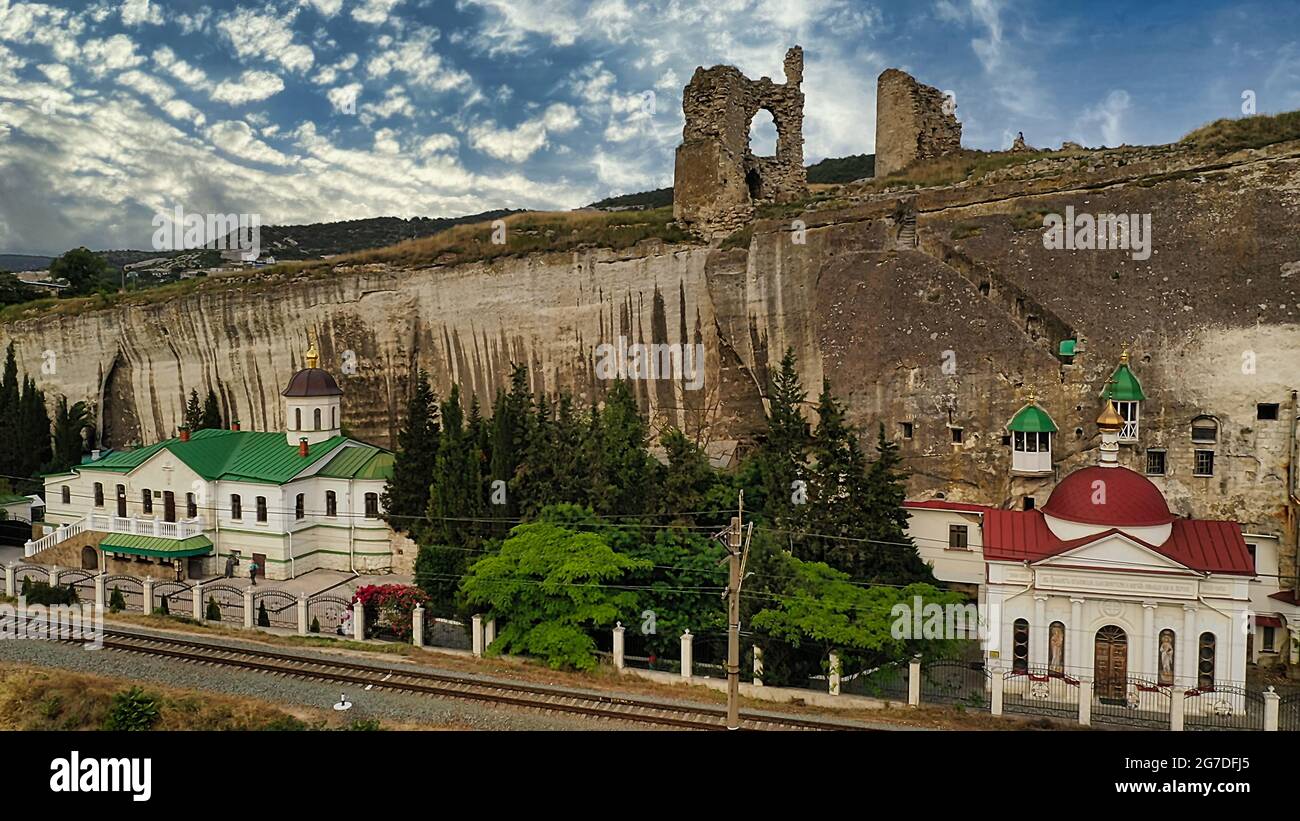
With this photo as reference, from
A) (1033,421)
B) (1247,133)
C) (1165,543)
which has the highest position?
(1247,133)

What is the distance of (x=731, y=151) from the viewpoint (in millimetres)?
32625

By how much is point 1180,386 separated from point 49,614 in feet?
101

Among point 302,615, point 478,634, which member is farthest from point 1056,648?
point 302,615

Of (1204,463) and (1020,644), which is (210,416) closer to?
(1020,644)

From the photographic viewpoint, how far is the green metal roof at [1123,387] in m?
22.9

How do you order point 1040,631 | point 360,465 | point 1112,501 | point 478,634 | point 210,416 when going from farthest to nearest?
point 210,416
point 360,465
point 478,634
point 1112,501
point 1040,631

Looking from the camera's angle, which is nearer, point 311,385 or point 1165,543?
point 1165,543

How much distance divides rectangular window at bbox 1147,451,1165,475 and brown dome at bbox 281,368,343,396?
1059 inches

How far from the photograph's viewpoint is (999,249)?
2636cm

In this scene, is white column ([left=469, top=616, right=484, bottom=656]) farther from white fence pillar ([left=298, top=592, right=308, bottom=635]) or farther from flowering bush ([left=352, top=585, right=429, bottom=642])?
white fence pillar ([left=298, top=592, right=308, bottom=635])

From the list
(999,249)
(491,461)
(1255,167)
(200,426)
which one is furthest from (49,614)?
(1255,167)

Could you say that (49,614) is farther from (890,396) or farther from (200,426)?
(890,396)

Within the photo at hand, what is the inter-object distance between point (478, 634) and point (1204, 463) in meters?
18.8

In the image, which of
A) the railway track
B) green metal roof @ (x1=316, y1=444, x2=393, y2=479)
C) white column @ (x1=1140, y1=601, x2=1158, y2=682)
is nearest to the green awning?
green metal roof @ (x1=316, y1=444, x2=393, y2=479)
